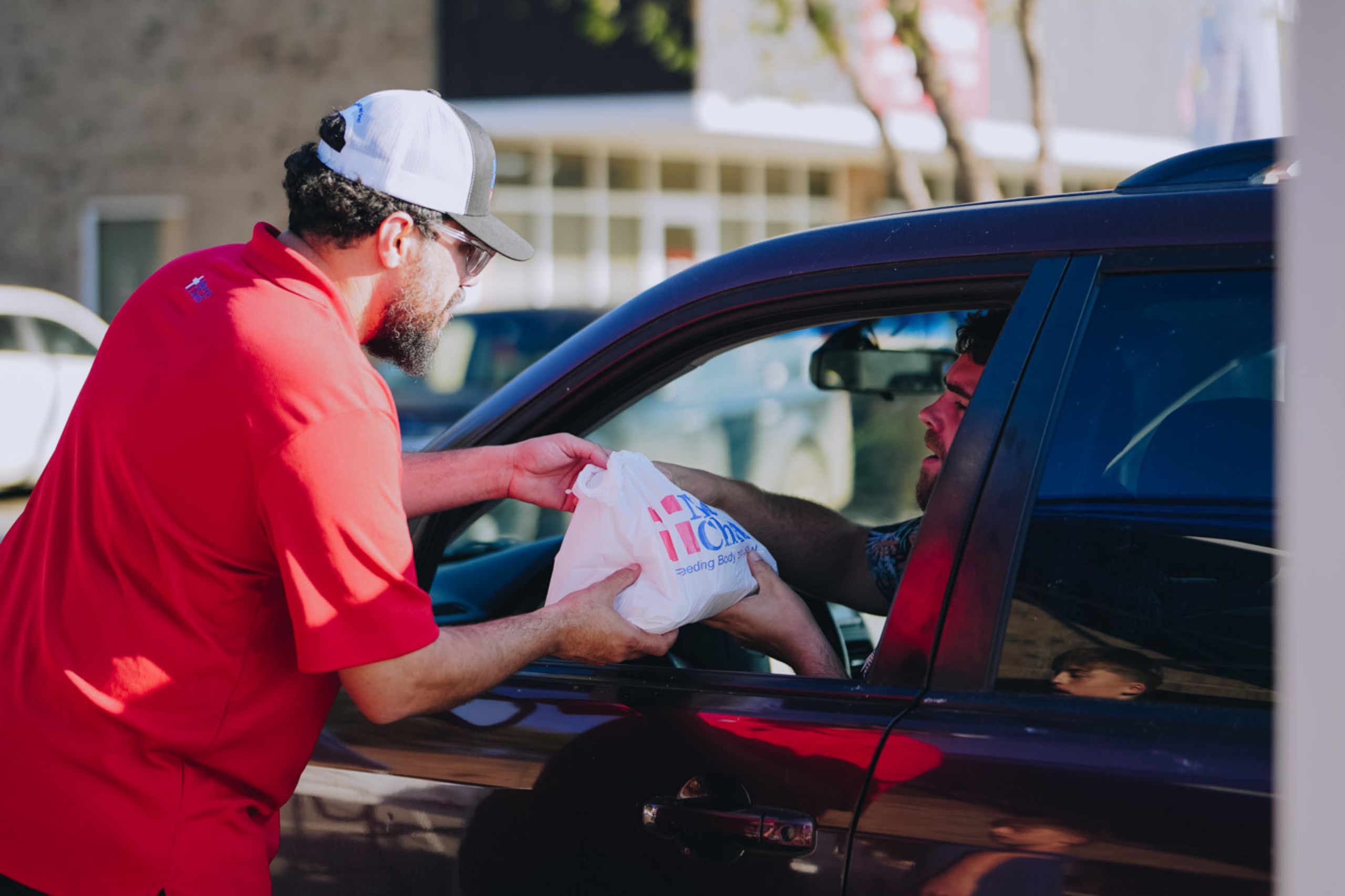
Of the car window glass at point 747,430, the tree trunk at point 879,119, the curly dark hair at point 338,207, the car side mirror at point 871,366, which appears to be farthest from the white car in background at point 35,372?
the curly dark hair at point 338,207

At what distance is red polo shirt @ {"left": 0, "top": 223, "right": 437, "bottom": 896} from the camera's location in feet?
5.57

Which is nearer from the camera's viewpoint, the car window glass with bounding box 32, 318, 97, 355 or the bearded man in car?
the bearded man in car

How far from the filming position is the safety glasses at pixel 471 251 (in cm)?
203

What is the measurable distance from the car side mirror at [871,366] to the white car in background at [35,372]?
874 cm

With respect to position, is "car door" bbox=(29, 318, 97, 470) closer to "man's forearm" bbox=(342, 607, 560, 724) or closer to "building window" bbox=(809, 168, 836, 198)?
"man's forearm" bbox=(342, 607, 560, 724)

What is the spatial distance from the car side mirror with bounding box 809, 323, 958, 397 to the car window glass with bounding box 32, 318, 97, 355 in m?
9.47

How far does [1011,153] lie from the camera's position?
17547 mm

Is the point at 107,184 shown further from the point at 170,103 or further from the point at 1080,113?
the point at 1080,113

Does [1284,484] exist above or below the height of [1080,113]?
below

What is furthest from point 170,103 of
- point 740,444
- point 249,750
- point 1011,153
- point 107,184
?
point 249,750

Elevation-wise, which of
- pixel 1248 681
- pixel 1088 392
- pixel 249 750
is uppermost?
pixel 1088 392

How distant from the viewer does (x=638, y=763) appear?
1.86 m

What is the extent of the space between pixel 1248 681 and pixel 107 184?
2005 cm

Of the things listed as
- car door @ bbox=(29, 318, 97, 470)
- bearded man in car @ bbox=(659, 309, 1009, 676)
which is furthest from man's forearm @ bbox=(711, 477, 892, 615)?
car door @ bbox=(29, 318, 97, 470)
